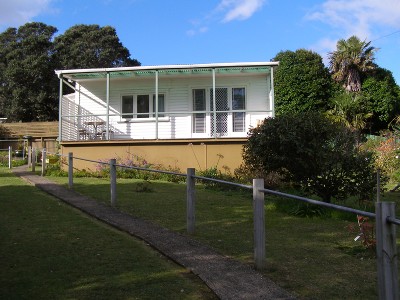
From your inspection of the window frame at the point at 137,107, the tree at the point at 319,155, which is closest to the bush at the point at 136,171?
the window frame at the point at 137,107

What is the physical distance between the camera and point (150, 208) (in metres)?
Answer: 9.80

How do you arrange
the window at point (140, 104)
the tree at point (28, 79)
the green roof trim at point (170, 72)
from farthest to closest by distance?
1. the tree at point (28, 79)
2. the window at point (140, 104)
3. the green roof trim at point (170, 72)

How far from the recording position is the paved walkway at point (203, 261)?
4527mm

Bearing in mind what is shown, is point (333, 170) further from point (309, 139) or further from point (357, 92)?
point (357, 92)

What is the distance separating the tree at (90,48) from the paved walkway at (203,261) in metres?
35.7

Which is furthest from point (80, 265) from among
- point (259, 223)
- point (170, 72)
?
point (170, 72)

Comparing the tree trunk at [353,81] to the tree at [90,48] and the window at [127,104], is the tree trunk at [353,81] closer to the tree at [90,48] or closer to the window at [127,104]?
the window at [127,104]

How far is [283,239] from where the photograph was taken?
23.1 ft

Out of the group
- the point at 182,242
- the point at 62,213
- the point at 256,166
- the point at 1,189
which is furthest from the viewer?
the point at 1,189

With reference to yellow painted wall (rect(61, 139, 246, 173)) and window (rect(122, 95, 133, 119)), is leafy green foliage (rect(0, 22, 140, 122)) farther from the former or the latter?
yellow painted wall (rect(61, 139, 246, 173))

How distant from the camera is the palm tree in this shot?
98.9 feet

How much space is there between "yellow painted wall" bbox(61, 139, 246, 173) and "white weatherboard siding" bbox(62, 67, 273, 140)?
1292 mm

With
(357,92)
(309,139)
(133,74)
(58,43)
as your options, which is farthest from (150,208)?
(58,43)

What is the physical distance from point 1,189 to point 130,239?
748 cm
